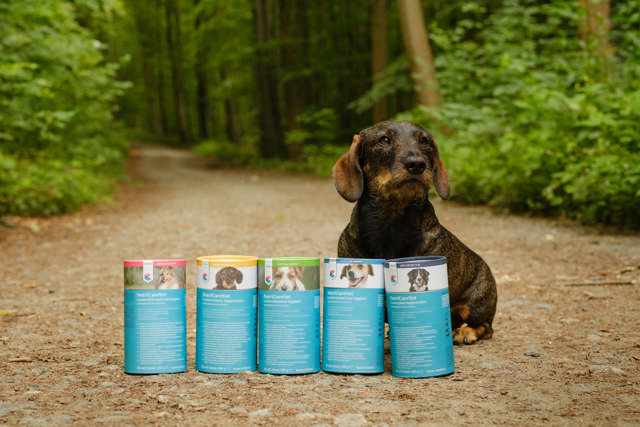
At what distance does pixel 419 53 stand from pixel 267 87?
37.7ft

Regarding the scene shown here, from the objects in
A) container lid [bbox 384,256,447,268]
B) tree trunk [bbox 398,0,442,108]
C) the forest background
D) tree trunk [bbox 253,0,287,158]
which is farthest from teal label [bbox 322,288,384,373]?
tree trunk [bbox 253,0,287,158]

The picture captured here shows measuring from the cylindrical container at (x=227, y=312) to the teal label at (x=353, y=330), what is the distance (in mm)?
433

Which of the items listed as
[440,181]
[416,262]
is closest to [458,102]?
[440,181]

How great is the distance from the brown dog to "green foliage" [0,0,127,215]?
6396mm

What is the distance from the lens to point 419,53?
1443 cm

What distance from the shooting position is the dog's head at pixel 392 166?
11.2 ft

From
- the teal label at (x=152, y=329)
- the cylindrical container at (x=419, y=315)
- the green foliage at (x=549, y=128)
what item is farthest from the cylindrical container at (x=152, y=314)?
the green foliage at (x=549, y=128)

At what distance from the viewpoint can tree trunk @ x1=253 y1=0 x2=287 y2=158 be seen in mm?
24844

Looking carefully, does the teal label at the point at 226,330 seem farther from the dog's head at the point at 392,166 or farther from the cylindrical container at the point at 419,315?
the dog's head at the point at 392,166

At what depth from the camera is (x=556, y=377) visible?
325cm

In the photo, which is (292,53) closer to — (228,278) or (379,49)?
(379,49)

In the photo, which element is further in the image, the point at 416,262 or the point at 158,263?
the point at 158,263

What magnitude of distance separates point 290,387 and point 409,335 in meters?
0.70

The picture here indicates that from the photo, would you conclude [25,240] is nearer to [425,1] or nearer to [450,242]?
[450,242]
